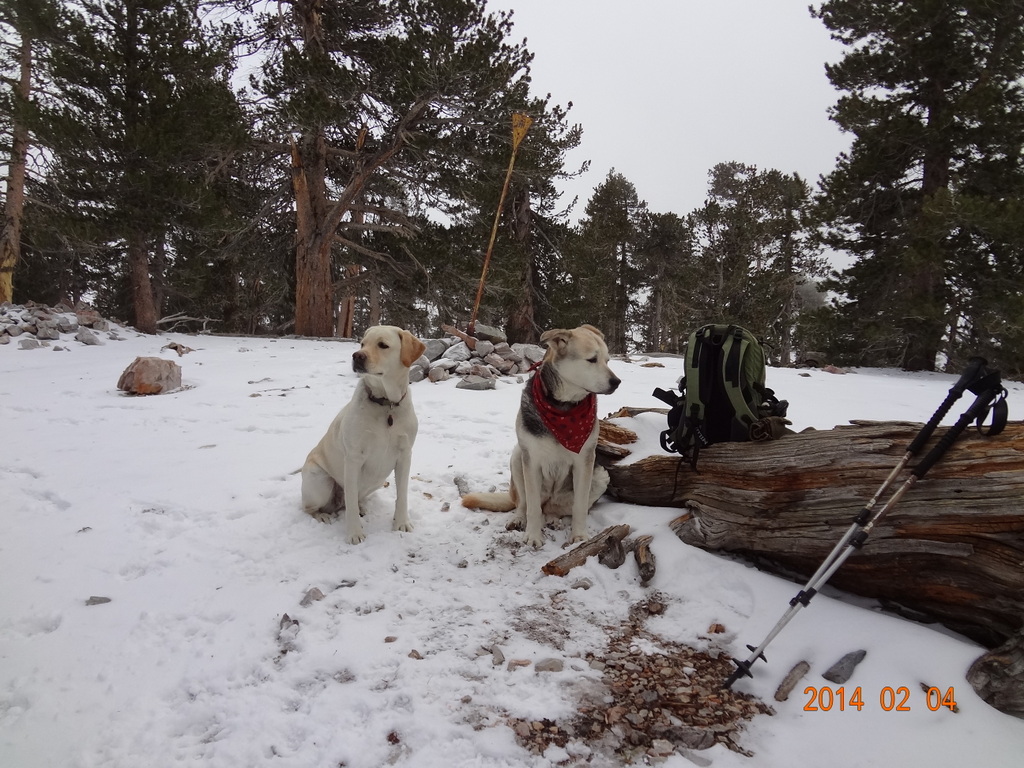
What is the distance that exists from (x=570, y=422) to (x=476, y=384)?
225 inches

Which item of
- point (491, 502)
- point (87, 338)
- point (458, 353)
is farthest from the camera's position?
point (87, 338)

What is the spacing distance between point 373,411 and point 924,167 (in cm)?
2071

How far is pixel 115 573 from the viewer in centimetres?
316

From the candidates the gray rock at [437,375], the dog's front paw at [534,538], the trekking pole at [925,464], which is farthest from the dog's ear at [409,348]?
the gray rock at [437,375]

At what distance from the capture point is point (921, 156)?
16094 millimetres

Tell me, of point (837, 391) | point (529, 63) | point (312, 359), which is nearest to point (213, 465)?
point (312, 359)

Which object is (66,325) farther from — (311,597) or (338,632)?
(338,632)

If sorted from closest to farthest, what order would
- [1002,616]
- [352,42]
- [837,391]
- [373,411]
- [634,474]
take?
[1002,616] < [373,411] < [634,474] < [837,391] < [352,42]

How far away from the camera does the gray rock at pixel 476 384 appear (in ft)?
30.6

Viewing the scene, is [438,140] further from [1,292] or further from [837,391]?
[1,292]

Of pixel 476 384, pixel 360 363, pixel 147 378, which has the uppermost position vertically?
pixel 360 363

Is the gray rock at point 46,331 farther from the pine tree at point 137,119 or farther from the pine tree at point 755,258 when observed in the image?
the pine tree at point 755,258

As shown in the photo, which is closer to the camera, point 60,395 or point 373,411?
point 373,411

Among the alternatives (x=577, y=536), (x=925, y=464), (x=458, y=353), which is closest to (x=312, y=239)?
(x=458, y=353)
